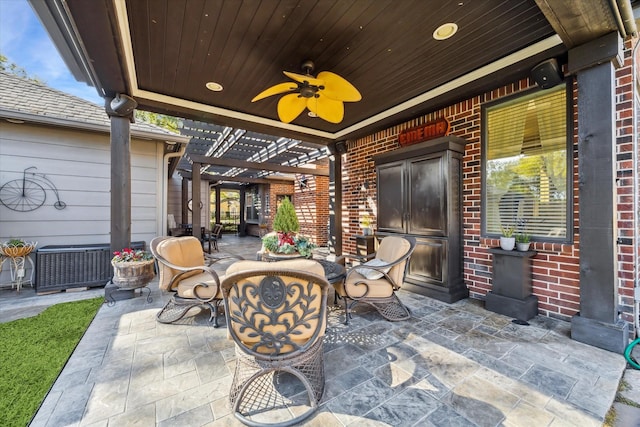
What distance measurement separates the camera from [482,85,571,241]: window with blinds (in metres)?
2.87

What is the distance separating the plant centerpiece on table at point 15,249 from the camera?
3.72 meters

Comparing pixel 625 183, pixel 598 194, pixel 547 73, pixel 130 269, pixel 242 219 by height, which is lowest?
pixel 130 269

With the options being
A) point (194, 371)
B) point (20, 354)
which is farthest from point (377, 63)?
point (20, 354)

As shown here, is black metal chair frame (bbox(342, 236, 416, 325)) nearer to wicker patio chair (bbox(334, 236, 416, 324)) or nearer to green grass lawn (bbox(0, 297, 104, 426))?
wicker patio chair (bbox(334, 236, 416, 324))

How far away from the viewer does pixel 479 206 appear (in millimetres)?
3545

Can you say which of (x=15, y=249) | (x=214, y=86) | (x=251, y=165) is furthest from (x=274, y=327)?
(x=251, y=165)

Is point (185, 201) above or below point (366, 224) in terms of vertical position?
above

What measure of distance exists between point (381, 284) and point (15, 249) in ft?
17.1

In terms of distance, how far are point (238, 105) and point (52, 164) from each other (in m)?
3.45

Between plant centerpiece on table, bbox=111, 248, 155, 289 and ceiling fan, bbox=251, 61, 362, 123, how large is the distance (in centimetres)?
265

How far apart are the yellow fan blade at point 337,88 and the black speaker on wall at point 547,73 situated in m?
1.96

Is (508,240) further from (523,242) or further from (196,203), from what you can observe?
(196,203)

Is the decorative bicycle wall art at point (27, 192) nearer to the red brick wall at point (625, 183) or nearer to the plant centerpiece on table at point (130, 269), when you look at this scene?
the plant centerpiece on table at point (130, 269)

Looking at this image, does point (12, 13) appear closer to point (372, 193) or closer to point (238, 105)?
point (238, 105)
